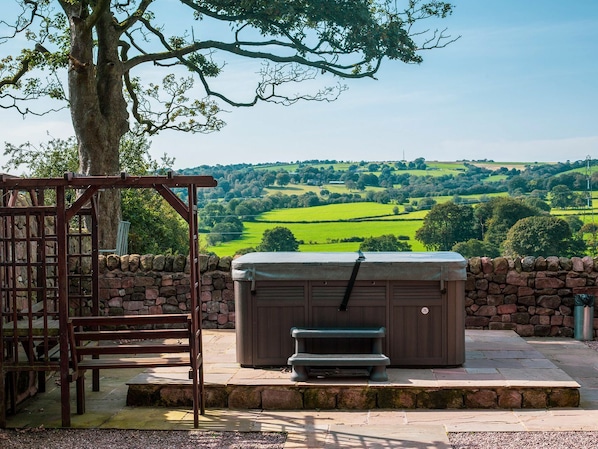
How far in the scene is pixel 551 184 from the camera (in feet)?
77.0

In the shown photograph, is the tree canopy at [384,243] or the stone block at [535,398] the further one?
the tree canopy at [384,243]

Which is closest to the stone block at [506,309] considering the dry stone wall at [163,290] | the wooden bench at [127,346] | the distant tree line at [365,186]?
the dry stone wall at [163,290]

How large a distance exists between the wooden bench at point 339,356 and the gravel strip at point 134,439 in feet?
3.28

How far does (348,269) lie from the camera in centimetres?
737

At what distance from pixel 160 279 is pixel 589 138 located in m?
21.0

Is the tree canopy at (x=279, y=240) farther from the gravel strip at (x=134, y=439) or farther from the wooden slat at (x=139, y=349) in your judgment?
the gravel strip at (x=134, y=439)

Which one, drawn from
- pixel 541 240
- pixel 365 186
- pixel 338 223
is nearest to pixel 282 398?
pixel 541 240

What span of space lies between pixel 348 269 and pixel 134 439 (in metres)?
2.58

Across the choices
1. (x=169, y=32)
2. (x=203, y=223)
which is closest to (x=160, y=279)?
(x=169, y=32)

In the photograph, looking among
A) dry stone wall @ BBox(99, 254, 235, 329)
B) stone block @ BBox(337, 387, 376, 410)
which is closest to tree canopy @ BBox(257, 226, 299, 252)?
dry stone wall @ BBox(99, 254, 235, 329)

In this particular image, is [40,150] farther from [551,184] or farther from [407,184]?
[551,184]

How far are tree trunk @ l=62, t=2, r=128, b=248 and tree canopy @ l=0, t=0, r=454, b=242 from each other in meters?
0.02

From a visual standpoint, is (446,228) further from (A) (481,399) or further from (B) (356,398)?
(B) (356,398)

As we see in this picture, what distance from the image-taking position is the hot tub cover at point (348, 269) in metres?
7.29
